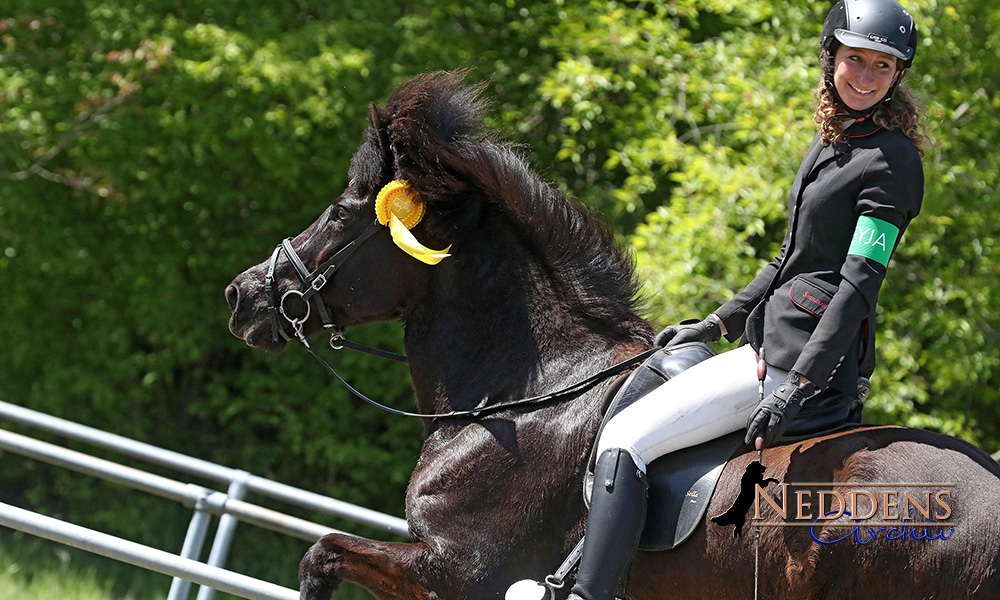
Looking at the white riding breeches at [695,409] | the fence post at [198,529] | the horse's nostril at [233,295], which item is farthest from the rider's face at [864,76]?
the fence post at [198,529]

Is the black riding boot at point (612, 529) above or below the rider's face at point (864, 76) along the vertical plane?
below

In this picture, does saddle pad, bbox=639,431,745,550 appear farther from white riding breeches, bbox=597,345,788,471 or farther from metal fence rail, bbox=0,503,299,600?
metal fence rail, bbox=0,503,299,600

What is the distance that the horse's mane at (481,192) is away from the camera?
3842mm

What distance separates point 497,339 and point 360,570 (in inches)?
37.7

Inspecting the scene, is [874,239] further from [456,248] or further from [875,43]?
[456,248]

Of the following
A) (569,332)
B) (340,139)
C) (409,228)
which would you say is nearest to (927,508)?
(569,332)

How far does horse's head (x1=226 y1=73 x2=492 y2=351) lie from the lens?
386 cm

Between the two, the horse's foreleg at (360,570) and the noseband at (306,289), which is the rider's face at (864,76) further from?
the horse's foreleg at (360,570)

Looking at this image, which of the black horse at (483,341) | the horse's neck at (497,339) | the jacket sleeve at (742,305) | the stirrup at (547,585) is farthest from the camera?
the horse's neck at (497,339)

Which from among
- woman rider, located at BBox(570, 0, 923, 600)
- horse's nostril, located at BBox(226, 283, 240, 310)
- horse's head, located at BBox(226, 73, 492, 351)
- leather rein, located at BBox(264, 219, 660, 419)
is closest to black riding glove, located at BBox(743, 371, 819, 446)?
woman rider, located at BBox(570, 0, 923, 600)

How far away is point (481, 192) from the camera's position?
389 cm

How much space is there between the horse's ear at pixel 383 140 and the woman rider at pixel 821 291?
1.32m

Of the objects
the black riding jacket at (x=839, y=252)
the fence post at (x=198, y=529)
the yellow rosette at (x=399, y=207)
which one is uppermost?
the black riding jacket at (x=839, y=252)

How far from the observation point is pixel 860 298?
9.84 ft
